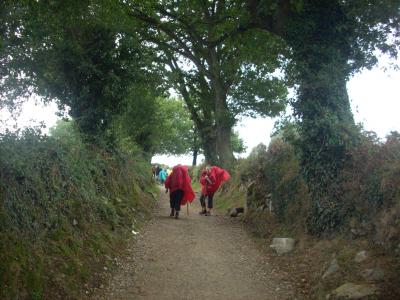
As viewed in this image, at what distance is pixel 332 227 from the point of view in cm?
855

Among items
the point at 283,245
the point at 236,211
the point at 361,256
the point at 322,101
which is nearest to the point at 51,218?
the point at 283,245

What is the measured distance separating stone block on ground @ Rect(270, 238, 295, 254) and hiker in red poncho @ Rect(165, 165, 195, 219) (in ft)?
15.9

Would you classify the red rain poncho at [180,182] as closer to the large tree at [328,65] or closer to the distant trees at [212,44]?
the distant trees at [212,44]

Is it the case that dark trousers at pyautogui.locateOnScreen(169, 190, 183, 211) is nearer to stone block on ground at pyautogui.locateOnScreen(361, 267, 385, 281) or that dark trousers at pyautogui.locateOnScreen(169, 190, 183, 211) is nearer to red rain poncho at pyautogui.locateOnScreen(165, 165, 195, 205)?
red rain poncho at pyautogui.locateOnScreen(165, 165, 195, 205)

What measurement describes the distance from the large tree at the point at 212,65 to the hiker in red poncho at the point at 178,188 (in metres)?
5.05

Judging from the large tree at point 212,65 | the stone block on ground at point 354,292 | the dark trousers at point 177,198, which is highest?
the large tree at point 212,65

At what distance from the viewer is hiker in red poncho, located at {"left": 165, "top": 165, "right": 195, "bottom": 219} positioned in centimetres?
1376

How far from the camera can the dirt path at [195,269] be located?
22.6 feet

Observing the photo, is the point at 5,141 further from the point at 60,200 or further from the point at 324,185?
the point at 324,185

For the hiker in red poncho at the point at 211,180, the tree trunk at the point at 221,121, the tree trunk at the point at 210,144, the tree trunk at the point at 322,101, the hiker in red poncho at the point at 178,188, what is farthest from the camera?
the tree trunk at the point at 210,144

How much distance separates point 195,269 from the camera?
317 inches

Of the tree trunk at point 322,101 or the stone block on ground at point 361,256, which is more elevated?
the tree trunk at point 322,101

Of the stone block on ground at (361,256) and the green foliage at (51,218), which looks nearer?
the green foliage at (51,218)

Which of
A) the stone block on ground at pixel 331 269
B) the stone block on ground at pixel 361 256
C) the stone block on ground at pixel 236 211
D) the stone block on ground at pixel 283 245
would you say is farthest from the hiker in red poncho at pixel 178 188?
the stone block on ground at pixel 361 256
